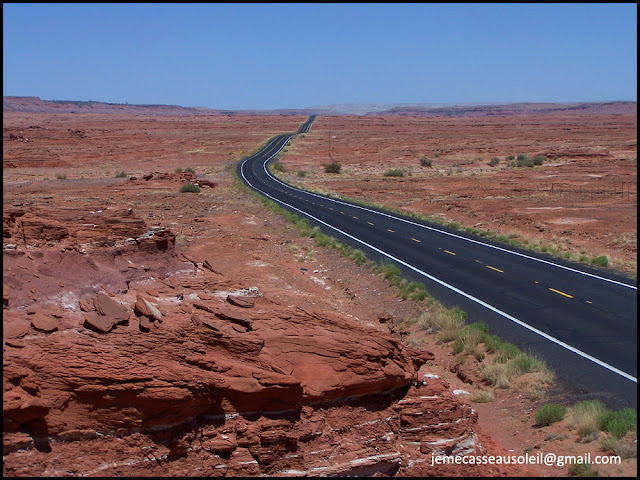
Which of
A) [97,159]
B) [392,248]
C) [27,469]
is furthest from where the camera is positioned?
[97,159]

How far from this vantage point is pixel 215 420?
7.01m

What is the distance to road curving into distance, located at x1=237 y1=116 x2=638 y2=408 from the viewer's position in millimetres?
12938

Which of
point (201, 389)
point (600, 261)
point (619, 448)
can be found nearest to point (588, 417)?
point (619, 448)

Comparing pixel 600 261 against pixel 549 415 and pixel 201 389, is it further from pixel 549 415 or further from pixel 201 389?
pixel 201 389

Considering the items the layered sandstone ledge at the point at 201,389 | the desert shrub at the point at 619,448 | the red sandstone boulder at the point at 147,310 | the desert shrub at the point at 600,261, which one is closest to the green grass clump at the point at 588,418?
the desert shrub at the point at 619,448

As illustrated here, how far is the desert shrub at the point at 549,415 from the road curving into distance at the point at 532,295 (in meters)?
1.19

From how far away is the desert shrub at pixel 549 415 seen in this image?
10320 millimetres

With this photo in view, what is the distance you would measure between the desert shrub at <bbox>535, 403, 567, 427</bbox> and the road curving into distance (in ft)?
3.92

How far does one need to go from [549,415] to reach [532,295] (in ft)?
30.7

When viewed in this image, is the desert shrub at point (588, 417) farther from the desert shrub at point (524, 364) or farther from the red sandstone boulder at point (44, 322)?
the red sandstone boulder at point (44, 322)

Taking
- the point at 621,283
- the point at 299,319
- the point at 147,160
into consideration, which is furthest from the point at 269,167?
the point at 299,319

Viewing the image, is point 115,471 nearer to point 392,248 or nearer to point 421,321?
point 421,321

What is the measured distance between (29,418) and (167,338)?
167 cm

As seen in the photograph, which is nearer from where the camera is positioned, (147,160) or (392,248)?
(392,248)
